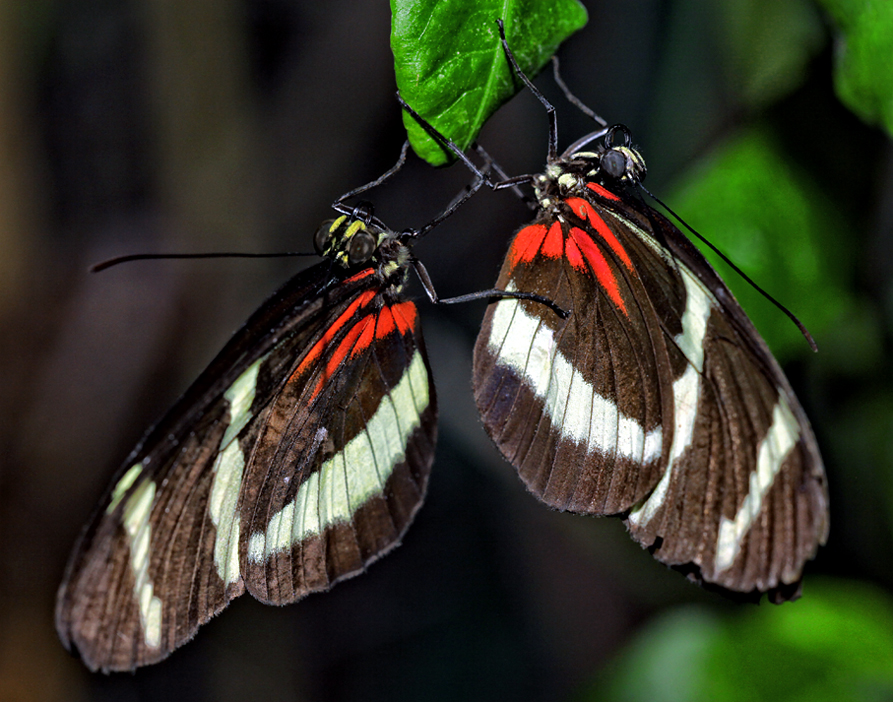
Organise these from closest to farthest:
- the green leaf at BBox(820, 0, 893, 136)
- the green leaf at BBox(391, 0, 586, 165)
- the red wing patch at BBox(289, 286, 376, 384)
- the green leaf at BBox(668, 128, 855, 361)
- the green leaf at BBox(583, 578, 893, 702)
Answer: the green leaf at BBox(391, 0, 586, 165), the green leaf at BBox(820, 0, 893, 136), the red wing patch at BBox(289, 286, 376, 384), the green leaf at BBox(668, 128, 855, 361), the green leaf at BBox(583, 578, 893, 702)

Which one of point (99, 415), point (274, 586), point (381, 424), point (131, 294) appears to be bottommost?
point (99, 415)

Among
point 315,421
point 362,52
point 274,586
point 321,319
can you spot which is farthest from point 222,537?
point 362,52

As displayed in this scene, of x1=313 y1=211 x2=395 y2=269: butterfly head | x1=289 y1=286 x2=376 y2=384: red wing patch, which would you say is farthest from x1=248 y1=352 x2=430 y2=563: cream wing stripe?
x1=313 y1=211 x2=395 y2=269: butterfly head

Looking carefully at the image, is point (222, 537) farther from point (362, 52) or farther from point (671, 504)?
point (362, 52)

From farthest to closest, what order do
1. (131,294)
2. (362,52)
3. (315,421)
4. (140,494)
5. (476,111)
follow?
(131,294) < (362,52) < (315,421) < (140,494) < (476,111)

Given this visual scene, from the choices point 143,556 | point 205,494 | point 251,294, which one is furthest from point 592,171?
point 251,294

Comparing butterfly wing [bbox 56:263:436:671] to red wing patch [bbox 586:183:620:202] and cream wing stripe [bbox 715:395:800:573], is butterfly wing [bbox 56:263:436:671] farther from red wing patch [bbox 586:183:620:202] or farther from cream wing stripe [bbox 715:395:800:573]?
cream wing stripe [bbox 715:395:800:573]

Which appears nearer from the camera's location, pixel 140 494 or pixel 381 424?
pixel 140 494
